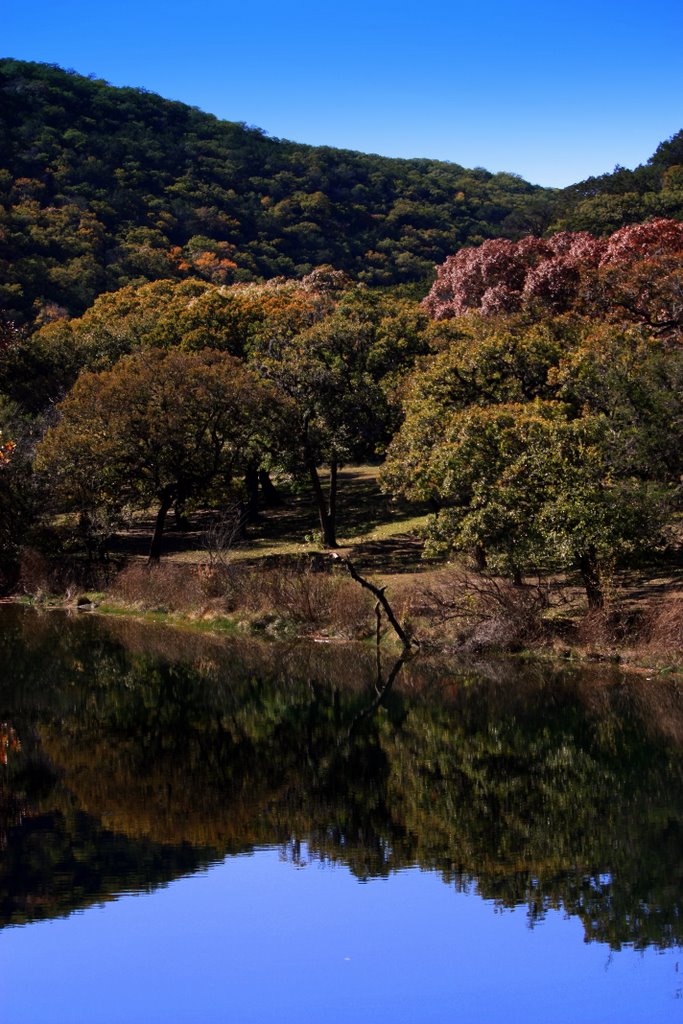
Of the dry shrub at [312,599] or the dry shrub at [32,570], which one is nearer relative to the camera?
the dry shrub at [312,599]

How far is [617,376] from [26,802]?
81.7ft

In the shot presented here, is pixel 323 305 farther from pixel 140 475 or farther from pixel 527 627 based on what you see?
pixel 527 627

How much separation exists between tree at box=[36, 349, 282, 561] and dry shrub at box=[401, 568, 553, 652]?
15.9 metres

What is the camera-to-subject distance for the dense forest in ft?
117

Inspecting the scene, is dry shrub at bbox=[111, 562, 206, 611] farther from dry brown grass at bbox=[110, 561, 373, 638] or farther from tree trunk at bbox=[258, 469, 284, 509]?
tree trunk at bbox=[258, 469, 284, 509]

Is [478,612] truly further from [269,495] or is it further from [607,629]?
[269,495]

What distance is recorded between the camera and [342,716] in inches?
1136

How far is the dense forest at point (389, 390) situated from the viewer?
117ft

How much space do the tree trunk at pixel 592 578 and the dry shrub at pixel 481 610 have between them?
147cm

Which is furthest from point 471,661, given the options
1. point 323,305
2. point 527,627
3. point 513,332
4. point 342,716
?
point 323,305

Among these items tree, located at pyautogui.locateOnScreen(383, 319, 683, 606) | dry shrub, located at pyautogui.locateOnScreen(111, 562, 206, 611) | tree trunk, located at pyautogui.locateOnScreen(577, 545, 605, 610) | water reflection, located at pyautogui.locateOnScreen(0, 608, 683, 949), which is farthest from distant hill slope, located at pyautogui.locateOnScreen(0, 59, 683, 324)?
water reflection, located at pyautogui.locateOnScreen(0, 608, 683, 949)

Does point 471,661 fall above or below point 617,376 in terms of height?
below

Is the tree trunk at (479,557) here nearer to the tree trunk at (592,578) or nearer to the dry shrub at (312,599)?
the dry shrub at (312,599)

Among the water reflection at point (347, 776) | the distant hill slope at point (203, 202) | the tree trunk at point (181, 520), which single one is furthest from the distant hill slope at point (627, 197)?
the water reflection at point (347, 776)
